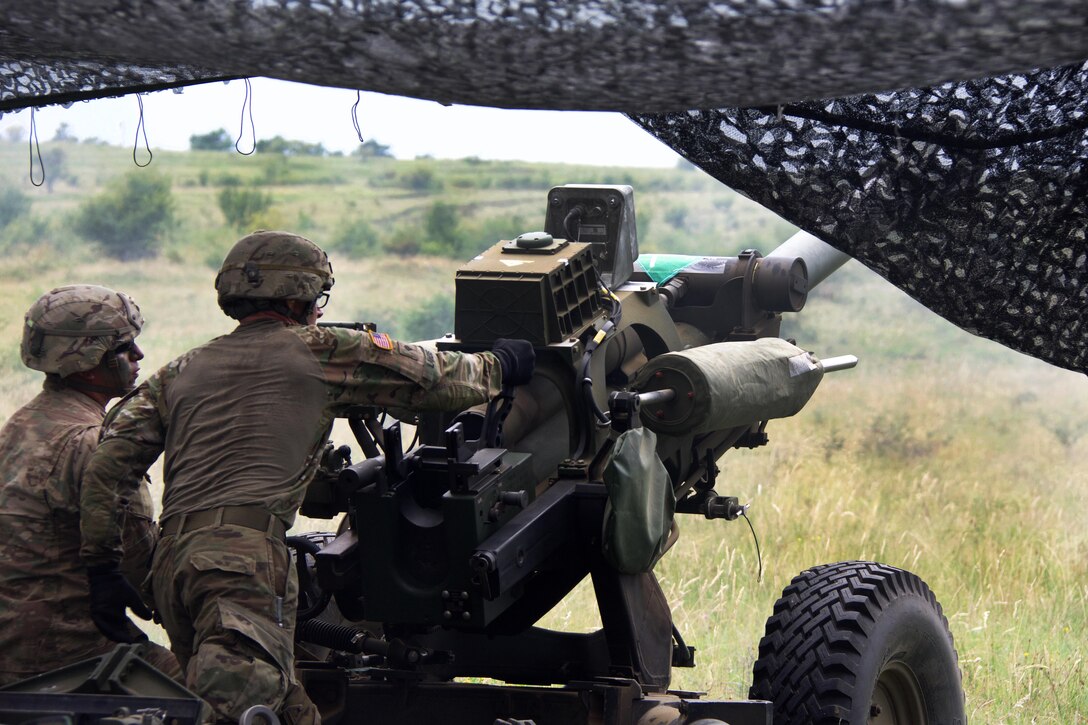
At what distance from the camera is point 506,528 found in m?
4.53

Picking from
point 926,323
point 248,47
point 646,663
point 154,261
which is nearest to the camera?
point 248,47

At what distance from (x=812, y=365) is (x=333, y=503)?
1.89 meters

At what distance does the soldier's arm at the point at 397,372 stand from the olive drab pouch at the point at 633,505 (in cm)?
47

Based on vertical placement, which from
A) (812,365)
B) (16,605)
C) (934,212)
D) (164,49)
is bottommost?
(16,605)

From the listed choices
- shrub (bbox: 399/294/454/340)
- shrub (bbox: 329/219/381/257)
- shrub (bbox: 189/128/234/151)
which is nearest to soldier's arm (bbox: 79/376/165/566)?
shrub (bbox: 399/294/454/340)

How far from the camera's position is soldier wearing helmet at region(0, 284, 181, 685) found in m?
4.58

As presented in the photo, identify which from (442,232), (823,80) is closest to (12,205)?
(442,232)

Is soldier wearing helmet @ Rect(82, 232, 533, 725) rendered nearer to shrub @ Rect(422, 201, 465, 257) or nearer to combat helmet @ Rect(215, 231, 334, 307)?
combat helmet @ Rect(215, 231, 334, 307)

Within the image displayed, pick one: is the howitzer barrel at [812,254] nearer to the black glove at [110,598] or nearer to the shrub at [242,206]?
the black glove at [110,598]

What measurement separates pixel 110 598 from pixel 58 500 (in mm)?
369

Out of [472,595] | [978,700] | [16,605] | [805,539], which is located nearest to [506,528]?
[472,595]

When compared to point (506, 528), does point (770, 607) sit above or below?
below

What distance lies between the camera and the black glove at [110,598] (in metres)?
4.50

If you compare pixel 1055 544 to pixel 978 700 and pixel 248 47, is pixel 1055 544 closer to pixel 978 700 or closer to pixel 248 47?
pixel 978 700
